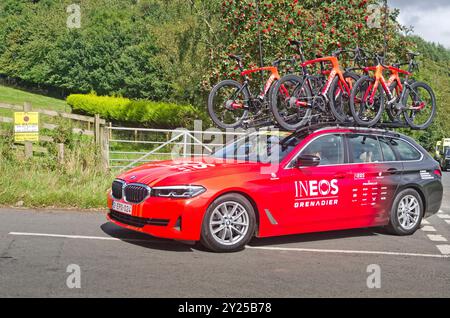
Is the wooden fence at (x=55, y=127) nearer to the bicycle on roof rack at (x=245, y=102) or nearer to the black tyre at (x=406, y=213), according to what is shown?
the bicycle on roof rack at (x=245, y=102)

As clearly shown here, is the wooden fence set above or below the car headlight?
above

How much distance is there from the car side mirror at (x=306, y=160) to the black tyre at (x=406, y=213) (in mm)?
1741

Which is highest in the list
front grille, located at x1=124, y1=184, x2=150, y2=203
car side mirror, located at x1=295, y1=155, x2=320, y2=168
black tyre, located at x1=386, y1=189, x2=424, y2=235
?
car side mirror, located at x1=295, y1=155, x2=320, y2=168

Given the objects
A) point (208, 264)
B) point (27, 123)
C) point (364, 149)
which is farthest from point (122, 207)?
point (27, 123)

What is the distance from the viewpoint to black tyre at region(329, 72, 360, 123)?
859 centimetres

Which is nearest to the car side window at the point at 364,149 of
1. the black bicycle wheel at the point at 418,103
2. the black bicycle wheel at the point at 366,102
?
the black bicycle wheel at the point at 366,102

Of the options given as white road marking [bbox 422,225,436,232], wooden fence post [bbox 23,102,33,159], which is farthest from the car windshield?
wooden fence post [bbox 23,102,33,159]

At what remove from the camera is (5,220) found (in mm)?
8516

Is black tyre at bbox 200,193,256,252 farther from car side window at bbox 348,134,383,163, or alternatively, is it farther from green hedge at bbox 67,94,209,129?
green hedge at bbox 67,94,209,129

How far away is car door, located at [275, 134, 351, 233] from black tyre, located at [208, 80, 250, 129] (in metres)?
1.57

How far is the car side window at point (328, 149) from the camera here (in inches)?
305

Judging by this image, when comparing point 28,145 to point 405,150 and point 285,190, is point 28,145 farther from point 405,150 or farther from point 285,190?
point 405,150

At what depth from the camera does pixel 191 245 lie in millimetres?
7078
